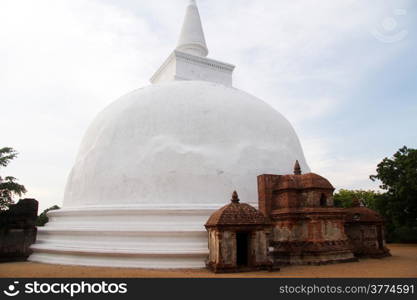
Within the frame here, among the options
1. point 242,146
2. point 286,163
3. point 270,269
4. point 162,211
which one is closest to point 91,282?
point 162,211

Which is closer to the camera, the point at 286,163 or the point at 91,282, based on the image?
the point at 91,282

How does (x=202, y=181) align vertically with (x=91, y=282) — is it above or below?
above

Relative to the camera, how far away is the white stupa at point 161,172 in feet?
34.9

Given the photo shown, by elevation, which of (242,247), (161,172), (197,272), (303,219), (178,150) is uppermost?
(178,150)

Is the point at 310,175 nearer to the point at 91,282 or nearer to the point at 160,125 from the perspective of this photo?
the point at 160,125

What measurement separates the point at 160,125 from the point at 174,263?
5099mm

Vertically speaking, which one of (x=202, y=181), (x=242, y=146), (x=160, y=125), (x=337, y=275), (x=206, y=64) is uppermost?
(x=206, y=64)

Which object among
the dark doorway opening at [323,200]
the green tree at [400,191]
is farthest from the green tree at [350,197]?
the dark doorway opening at [323,200]

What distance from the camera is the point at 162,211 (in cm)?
1104

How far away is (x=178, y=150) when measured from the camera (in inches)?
476

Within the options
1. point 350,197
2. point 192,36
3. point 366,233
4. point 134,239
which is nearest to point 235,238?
point 134,239

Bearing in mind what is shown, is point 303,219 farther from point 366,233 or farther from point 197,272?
point 366,233

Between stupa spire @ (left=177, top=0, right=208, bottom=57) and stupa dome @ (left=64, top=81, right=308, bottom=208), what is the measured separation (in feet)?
18.6

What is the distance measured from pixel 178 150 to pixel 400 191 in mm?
14405
